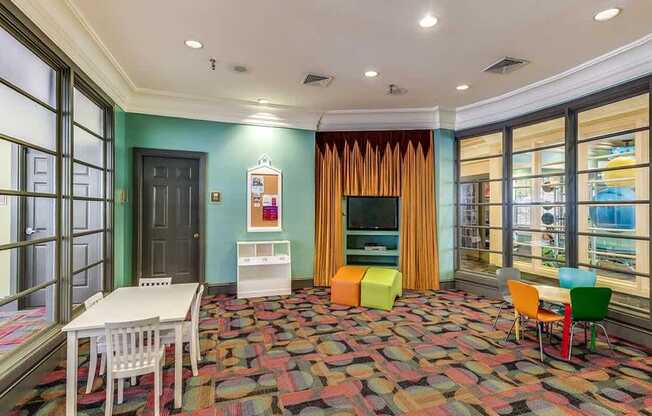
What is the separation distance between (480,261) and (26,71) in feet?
20.8

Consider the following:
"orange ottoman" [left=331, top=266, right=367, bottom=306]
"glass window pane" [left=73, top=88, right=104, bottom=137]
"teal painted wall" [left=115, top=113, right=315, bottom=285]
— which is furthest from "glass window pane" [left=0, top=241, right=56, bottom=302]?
"orange ottoman" [left=331, top=266, right=367, bottom=306]

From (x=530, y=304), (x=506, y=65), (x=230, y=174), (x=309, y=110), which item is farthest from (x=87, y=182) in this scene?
(x=506, y=65)

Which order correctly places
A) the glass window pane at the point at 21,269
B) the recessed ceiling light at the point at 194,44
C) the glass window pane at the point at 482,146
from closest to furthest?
the recessed ceiling light at the point at 194,44
the glass window pane at the point at 21,269
the glass window pane at the point at 482,146

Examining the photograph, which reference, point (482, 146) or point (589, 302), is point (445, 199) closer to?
point (482, 146)

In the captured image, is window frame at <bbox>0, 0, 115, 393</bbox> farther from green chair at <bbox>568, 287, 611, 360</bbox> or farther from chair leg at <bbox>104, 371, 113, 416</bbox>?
green chair at <bbox>568, 287, 611, 360</bbox>

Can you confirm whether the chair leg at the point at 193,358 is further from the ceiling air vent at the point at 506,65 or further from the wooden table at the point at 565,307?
the ceiling air vent at the point at 506,65

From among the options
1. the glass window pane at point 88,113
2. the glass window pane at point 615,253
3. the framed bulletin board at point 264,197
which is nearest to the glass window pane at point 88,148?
the glass window pane at point 88,113

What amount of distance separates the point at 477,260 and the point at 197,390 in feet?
15.9

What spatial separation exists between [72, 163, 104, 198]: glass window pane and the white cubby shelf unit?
207 centimetres

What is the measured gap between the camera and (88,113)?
3.94 m

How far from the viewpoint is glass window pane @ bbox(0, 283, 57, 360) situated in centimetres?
294

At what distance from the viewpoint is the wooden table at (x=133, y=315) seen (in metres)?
2.19

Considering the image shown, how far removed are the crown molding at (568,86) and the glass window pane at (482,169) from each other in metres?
0.64

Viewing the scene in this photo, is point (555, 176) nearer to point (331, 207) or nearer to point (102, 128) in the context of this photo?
point (331, 207)
